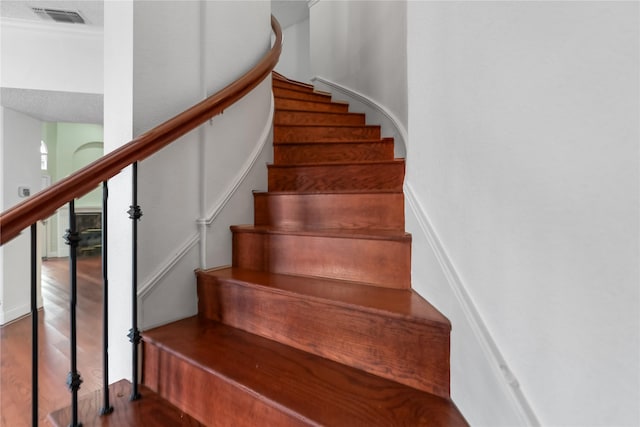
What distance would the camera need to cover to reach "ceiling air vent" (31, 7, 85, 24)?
2615 millimetres

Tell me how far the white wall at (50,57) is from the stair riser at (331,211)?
2425mm

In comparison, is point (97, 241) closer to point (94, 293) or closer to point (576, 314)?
point (94, 293)

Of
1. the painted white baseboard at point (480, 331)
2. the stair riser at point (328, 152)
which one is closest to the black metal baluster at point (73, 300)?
the painted white baseboard at point (480, 331)

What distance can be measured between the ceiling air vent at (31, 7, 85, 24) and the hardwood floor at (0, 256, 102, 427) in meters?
2.62

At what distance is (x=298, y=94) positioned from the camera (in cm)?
290

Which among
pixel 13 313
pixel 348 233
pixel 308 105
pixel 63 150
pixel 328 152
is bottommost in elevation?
pixel 13 313

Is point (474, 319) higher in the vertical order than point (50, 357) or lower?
higher

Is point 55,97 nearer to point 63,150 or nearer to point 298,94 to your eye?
point 298,94

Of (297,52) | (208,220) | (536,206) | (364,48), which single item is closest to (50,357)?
(208,220)

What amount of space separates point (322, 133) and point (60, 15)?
2416 mm

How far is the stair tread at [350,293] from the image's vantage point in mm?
906

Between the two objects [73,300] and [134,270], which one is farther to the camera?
[134,270]

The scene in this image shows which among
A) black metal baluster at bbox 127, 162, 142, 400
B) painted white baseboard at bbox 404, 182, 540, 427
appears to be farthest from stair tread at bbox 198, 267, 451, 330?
black metal baluster at bbox 127, 162, 142, 400

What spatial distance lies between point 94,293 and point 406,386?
14.1ft
